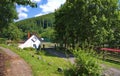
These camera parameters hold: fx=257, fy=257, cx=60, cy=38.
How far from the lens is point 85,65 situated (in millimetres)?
14242

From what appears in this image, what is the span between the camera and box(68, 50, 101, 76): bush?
14.2 m

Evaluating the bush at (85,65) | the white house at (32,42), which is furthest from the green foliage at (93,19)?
the bush at (85,65)

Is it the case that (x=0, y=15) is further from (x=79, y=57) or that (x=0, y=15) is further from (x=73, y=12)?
(x=79, y=57)

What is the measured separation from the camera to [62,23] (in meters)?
55.3

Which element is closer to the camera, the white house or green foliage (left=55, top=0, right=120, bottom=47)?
green foliage (left=55, top=0, right=120, bottom=47)

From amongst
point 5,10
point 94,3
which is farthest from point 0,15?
point 94,3

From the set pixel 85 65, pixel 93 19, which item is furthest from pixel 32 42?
pixel 85 65

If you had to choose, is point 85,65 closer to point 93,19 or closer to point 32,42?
point 93,19

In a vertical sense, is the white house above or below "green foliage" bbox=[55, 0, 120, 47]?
below

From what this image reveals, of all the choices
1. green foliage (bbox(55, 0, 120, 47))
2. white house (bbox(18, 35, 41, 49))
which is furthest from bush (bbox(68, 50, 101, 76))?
white house (bbox(18, 35, 41, 49))

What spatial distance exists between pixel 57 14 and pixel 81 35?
12.5m

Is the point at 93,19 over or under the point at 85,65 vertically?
over

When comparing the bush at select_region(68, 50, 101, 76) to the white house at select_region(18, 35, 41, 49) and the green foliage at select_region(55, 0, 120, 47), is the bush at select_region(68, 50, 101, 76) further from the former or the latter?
the white house at select_region(18, 35, 41, 49)

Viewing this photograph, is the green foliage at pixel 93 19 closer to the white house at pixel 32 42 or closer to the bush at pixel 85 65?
the white house at pixel 32 42
